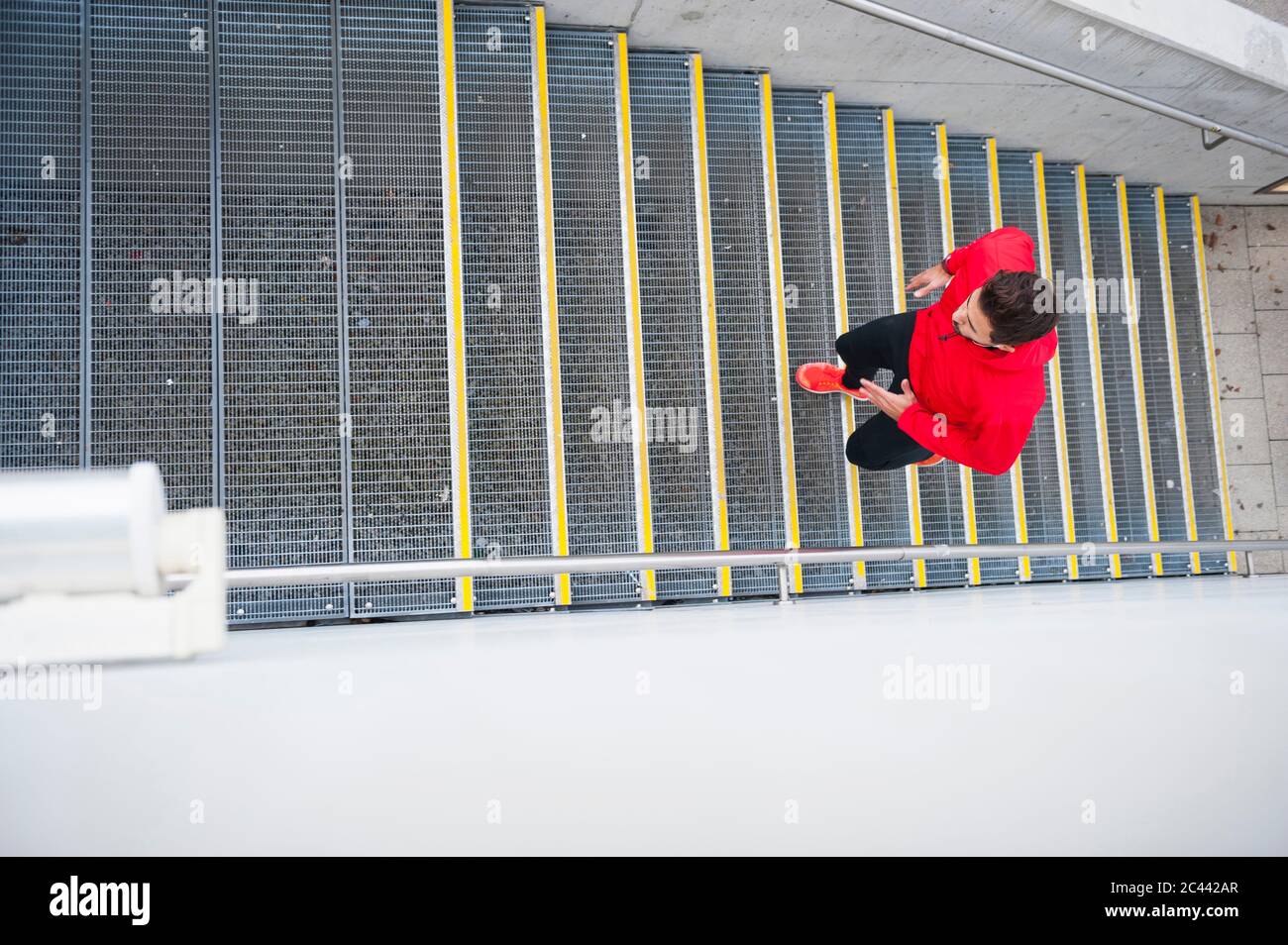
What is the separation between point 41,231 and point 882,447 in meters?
3.72

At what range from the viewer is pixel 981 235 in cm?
520

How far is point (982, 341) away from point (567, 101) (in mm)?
2507

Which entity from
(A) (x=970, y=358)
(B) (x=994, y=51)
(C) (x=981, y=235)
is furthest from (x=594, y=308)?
(C) (x=981, y=235)

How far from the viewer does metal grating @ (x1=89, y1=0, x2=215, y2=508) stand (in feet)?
11.3

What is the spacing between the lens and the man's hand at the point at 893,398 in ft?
11.1

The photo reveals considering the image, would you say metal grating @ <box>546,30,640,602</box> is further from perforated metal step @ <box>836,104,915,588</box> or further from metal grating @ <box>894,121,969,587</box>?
metal grating @ <box>894,121,969,587</box>

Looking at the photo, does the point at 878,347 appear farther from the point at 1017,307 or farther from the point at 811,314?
the point at 1017,307

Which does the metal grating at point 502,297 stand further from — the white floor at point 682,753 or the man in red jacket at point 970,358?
the white floor at point 682,753

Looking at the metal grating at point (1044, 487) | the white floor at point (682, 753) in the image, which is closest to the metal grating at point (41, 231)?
the white floor at point (682, 753)

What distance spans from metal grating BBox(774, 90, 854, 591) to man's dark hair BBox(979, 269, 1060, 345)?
179cm

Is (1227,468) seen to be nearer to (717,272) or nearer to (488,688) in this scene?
(717,272)

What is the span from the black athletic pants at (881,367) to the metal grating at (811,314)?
0.86 feet

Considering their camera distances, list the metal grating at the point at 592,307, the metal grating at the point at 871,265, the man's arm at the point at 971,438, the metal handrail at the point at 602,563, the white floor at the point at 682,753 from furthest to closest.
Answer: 1. the metal grating at the point at 871,265
2. the metal grating at the point at 592,307
3. the man's arm at the point at 971,438
4. the metal handrail at the point at 602,563
5. the white floor at the point at 682,753
